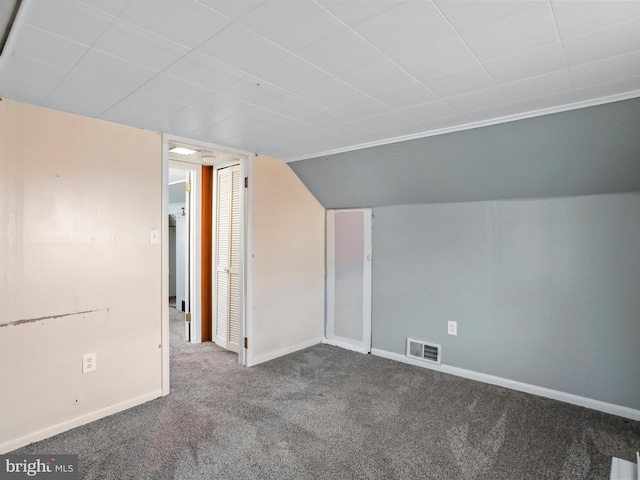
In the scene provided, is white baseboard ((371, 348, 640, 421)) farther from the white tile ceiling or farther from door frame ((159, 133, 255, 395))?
the white tile ceiling

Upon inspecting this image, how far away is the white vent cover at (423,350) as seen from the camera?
128 inches

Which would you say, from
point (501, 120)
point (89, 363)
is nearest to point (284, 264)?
point (89, 363)

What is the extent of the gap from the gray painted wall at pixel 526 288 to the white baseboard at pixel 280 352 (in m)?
0.80

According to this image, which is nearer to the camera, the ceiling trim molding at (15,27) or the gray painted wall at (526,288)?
the ceiling trim molding at (15,27)

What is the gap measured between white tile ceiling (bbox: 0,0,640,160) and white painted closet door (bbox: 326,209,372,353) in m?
1.61

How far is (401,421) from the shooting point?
2348 mm

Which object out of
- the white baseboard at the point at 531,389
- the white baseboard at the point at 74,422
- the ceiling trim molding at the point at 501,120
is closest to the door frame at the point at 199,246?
the white baseboard at the point at 74,422

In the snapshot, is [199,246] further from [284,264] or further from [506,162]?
[506,162]

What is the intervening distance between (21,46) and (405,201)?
289 centimetres

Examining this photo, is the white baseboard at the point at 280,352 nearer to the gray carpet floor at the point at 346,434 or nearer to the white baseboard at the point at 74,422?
the gray carpet floor at the point at 346,434

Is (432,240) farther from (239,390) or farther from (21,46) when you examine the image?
(21,46)

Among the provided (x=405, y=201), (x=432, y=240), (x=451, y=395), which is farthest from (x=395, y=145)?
(x=451, y=395)

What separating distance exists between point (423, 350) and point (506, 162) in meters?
1.84

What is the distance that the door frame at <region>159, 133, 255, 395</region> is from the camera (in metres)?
2.67
